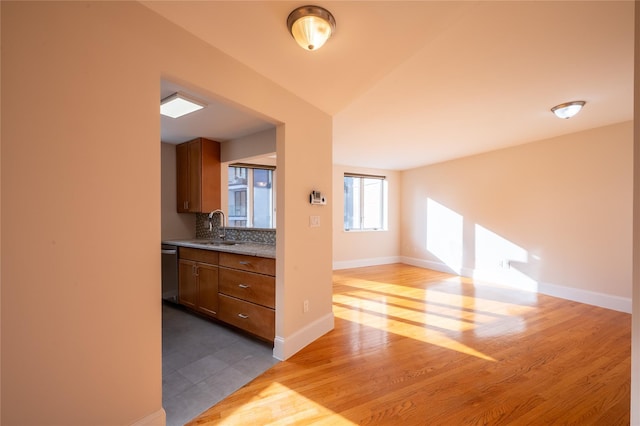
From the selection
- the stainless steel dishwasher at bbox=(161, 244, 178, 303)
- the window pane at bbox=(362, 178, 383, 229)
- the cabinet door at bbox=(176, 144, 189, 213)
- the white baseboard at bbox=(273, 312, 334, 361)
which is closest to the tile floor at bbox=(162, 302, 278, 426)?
the white baseboard at bbox=(273, 312, 334, 361)

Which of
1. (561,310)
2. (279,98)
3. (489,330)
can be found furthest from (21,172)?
(561,310)

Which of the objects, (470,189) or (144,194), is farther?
(470,189)

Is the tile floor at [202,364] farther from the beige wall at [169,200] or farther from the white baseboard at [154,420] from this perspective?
the beige wall at [169,200]

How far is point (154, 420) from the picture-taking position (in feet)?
4.91

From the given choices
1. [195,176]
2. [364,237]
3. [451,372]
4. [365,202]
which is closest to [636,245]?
[451,372]

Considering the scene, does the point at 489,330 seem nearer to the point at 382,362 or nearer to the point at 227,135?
the point at 382,362

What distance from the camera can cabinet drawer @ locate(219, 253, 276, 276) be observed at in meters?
2.56

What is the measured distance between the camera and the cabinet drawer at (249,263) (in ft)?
8.41

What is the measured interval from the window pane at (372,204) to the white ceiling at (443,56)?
314 cm

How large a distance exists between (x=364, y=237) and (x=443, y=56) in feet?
15.5

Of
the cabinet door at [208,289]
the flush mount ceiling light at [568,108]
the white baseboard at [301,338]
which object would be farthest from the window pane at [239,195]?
the flush mount ceiling light at [568,108]

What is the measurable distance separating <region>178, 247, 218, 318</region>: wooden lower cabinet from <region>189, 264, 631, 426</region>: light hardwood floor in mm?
1244

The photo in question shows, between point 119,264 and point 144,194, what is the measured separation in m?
0.37

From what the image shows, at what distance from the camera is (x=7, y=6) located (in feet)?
3.41
